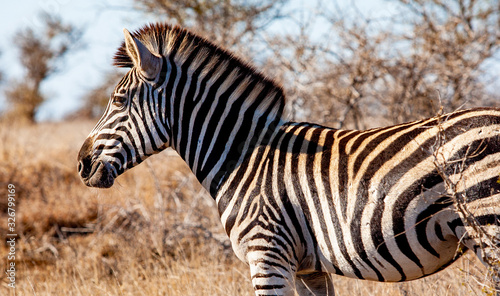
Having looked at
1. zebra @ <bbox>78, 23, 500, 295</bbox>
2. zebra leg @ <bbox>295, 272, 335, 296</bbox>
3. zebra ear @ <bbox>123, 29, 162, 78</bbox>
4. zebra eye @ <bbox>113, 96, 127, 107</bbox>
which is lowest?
zebra leg @ <bbox>295, 272, 335, 296</bbox>

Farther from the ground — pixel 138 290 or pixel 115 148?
pixel 115 148

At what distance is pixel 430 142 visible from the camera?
281 cm

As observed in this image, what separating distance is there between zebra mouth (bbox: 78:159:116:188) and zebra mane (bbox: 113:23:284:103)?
0.94 meters

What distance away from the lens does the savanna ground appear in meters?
4.91

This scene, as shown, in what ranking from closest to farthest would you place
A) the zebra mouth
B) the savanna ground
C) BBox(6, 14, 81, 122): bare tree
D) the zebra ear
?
the zebra ear, the zebra mouth, the savanna ground, BBox(6, 14, 81, 122): bare tree

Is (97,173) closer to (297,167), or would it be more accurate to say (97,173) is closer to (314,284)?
(297,167)

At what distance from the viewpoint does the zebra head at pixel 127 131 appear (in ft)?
11.7

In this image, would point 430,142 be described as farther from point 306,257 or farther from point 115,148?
point 115,148

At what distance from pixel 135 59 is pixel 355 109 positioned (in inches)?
175

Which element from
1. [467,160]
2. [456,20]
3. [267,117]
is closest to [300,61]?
[456,20]

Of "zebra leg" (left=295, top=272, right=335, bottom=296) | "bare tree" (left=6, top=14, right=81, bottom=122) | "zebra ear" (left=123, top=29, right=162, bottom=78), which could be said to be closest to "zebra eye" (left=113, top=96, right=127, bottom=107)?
"zebra ear" (left=123, top=29, right=162, bottom=78)

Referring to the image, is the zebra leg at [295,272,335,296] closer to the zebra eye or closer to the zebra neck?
the zebra neck

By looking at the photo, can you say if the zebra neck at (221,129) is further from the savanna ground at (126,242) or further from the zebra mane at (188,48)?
the savanna ground at (126,242)

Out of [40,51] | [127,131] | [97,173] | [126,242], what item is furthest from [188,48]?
[40,51]
